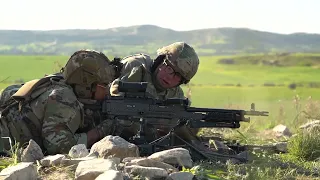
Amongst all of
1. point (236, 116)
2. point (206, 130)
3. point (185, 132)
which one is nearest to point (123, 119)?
point (185, 132)

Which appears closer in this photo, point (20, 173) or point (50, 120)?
point (20, 173)

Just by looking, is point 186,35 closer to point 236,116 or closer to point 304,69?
point 304,69

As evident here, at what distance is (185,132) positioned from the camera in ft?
22.3

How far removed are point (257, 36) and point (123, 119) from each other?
16772cm

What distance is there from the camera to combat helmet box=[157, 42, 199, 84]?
7.31 metres

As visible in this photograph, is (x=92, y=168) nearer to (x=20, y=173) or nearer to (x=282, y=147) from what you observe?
(x=20, y=173)

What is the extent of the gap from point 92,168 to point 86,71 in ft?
6.24

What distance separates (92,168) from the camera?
4691mm

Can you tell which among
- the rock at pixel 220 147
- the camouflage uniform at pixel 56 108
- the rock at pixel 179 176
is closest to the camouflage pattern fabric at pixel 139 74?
the camouflage uniform at pixel 56 108

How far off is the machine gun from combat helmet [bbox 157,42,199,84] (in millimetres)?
853

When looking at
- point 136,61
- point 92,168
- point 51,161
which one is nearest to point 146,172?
point 92,168

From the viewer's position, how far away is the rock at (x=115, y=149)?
5.42 m

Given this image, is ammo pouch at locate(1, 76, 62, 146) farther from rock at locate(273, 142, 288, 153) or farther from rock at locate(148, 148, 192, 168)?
rock at locate(273, 142, 288, 153)

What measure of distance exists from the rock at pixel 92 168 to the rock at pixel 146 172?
0.14m
